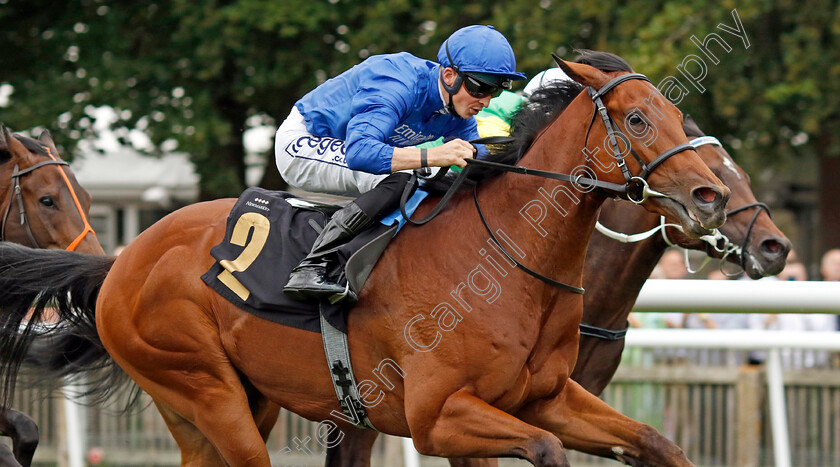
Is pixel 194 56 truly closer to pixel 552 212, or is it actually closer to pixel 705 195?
pixel 552 212

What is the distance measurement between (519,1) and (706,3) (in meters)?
1.90

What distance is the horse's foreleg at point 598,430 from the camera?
3.26 m

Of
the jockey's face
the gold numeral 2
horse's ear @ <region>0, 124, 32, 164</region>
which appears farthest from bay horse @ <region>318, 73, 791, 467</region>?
horse's ear @ <region>0, 124, 32, 164</region>

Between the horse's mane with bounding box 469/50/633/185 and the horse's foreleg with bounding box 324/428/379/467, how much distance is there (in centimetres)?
139

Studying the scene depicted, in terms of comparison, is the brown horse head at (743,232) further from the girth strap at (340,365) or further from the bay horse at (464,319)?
the girth strap at (340,365)

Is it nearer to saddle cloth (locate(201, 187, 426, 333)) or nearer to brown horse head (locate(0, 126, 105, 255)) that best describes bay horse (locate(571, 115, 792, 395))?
saddle cloth (locate(201, 187, 426, 333))

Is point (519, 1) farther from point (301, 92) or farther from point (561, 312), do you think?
point (561, 312)

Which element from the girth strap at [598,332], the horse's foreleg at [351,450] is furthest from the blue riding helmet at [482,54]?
the horse's foreleg at [351,450]

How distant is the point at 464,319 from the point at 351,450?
1.27 metres

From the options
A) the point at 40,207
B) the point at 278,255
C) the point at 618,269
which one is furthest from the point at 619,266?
the point at 40,207

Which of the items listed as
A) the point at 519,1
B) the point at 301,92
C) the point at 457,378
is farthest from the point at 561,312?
the point at 301,92

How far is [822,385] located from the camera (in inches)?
224

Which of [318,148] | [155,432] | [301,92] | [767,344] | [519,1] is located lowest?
[155,432]

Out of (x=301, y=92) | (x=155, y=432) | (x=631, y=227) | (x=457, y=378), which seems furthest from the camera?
(x=301, y=92)
